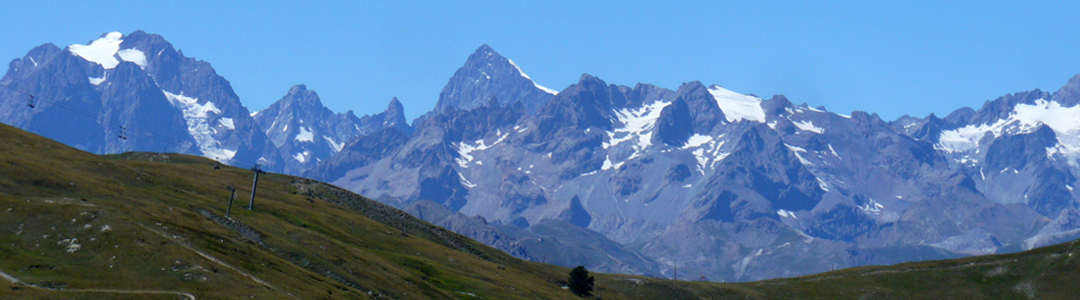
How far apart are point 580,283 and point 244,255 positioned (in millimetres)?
82679

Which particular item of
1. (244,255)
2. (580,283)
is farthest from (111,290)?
(580,283)

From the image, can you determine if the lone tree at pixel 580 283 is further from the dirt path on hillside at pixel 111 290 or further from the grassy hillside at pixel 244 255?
the dirt path on hillside at pixel 111 290

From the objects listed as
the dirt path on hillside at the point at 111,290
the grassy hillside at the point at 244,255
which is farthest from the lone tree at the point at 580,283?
the dirt path on hillside at the point at 111,290

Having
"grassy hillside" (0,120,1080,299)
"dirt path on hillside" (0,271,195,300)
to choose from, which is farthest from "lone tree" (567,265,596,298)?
"dirt path on hillside" (0,271,195,300)

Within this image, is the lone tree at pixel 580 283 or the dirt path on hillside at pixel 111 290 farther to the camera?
the lone tree at pixel 580 283

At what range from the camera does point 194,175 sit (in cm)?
18325

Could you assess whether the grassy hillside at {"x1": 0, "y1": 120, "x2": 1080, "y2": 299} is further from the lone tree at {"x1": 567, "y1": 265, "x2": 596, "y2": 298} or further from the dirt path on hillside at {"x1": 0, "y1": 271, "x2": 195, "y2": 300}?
the lone tree at {"x1": 567, "y1": 265, "x2": 596, "y2": 298}

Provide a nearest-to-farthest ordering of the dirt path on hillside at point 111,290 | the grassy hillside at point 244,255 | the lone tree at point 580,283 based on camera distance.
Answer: the dirt path on hillside at point 111,290 < the grassy hillside at point 244,255 < the lone tree at point 580,283

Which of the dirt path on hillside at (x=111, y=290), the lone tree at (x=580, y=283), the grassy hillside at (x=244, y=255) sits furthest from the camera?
the lone tree at (x=580, y=283)

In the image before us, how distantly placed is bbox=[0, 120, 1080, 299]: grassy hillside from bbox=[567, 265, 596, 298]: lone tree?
2374mm

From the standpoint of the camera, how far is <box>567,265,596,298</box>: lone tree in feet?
558

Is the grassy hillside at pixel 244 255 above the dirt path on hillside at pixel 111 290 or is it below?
above

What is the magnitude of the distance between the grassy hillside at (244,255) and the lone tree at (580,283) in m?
2.37

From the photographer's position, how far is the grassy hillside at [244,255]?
Answer: 81.7 m
